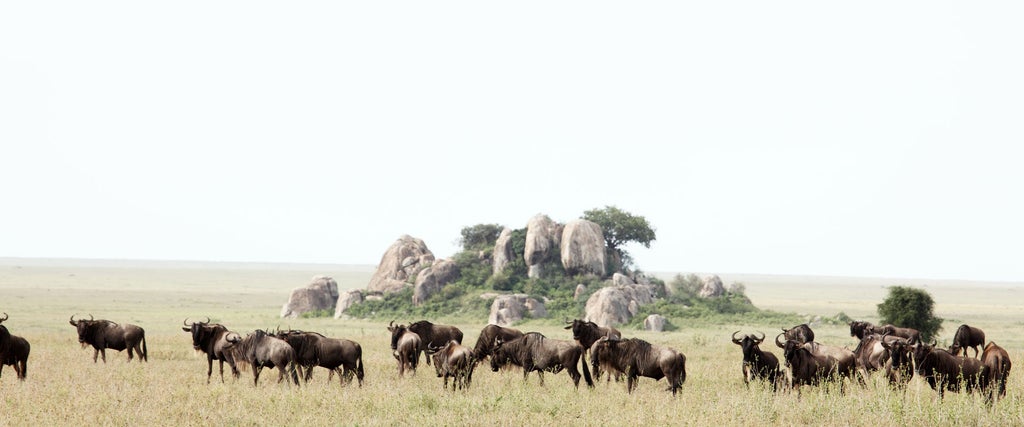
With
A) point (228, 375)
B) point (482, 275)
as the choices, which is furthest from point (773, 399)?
point (482, 275)

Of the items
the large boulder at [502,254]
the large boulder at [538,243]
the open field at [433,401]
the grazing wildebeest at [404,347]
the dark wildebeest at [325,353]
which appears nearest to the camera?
the open field at [433,401]

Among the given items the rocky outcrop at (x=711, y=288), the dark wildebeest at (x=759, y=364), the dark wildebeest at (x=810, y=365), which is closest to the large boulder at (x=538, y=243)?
the rocky outcrop at (x=711, y=288)

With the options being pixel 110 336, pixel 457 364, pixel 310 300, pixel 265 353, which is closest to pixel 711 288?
pixel 310 300

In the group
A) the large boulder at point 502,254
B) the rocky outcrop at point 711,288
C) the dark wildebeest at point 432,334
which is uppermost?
the large boulder at point 502,254

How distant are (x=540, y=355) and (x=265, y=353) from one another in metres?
Result: 5.49

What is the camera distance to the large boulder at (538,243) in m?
56.5

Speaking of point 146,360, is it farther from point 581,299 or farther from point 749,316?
point 749,316

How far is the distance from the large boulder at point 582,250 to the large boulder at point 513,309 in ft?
22.7

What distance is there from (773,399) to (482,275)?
138 feet

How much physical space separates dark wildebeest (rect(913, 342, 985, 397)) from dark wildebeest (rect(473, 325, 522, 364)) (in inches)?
316

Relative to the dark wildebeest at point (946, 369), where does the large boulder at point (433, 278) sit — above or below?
above

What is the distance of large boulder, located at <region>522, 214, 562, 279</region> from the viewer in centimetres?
5653

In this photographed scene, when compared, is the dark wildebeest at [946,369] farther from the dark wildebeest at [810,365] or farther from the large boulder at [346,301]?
the large boulder at [346,301]

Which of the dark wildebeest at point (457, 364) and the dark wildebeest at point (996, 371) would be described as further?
the dark wildebeest at point (457, 364)
